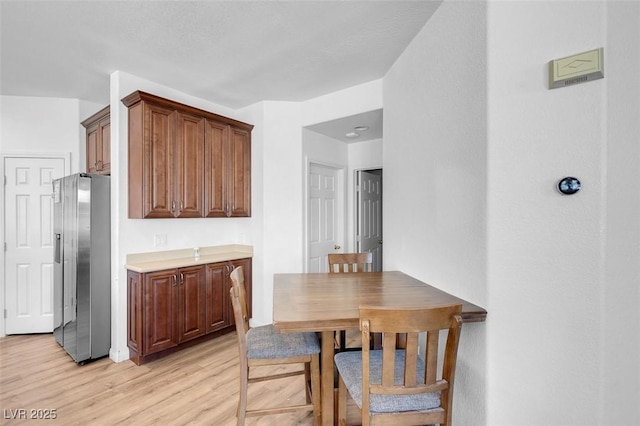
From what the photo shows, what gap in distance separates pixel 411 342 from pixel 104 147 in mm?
3450

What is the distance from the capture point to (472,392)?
4.82ft

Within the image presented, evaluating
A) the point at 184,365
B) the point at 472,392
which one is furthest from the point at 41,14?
the point at 472,392

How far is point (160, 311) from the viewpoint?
2740mm

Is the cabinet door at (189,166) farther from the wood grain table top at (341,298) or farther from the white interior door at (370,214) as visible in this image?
the white interior door at (370,214)

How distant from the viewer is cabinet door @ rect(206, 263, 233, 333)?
10.3 feet

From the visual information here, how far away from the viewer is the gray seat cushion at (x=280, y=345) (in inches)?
66.4

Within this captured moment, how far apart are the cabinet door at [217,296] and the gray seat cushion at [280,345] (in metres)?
1.48

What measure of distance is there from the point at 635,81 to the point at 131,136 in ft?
11.5

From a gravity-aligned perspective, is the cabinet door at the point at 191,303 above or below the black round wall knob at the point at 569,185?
below

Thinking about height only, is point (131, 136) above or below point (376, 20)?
below

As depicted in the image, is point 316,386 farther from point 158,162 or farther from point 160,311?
point 158,162

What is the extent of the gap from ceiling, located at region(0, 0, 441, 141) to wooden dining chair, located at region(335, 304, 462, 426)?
1940 mm

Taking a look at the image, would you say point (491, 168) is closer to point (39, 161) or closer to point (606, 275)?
point (606, 275)

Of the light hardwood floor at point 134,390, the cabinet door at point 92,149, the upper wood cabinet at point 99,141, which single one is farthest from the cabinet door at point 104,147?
the light hardwood floor at point 134,390
